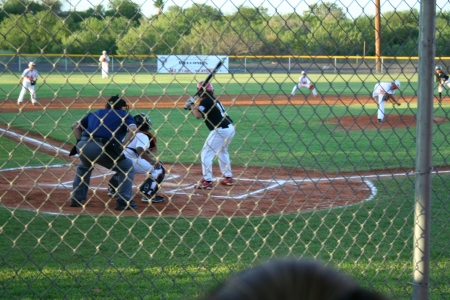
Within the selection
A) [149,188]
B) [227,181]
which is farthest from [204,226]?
[227,181]

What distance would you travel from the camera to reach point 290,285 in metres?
1.15

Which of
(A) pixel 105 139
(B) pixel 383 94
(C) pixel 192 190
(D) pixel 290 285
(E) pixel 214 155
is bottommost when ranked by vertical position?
(C) pixel 192 190

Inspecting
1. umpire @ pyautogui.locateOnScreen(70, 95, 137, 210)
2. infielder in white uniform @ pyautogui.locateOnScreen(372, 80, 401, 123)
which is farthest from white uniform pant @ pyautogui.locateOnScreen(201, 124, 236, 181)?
infielder in white uniform @ pyautogui.locateOnScreen(372, 80, 401, 123)

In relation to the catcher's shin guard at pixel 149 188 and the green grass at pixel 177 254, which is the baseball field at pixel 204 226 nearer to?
the green grass at pixel 177 254

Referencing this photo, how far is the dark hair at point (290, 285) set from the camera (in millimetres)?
1129

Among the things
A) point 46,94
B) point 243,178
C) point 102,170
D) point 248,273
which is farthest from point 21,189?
point 46,94

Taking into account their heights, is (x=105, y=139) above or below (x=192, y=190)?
above

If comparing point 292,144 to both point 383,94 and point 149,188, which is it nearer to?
point 383,94

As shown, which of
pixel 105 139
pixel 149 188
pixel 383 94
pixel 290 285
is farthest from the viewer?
pixel 383 94

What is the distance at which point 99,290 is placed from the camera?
5570mm

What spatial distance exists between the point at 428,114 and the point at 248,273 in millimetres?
3274

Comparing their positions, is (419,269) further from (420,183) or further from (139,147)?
(139,147)

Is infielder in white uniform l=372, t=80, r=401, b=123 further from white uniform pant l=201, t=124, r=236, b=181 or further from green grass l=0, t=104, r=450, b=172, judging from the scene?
white uniform pant l=201, t=124, r=236, b=181

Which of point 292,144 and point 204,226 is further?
point 292,144
